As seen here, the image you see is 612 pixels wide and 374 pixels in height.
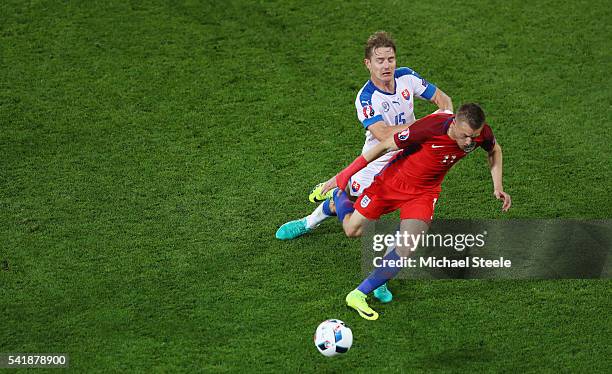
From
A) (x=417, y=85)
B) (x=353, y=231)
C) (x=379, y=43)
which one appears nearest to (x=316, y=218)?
(x=353, y=231)

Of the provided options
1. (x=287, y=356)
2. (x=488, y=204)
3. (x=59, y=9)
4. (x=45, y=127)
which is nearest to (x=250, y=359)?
(x=287, y=356)

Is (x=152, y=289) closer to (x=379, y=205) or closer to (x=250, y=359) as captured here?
(x=250, y=359)

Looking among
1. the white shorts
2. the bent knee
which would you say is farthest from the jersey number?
the bent knee

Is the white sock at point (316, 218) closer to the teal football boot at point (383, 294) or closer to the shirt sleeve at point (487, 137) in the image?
the teal football boot at point (383, 294)

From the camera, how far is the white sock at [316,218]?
309 inches

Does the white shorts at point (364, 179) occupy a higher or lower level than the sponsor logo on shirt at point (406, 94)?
lower

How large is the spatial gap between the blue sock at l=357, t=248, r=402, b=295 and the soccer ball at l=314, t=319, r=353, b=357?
0.67m

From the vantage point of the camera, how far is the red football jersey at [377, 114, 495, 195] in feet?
22.4

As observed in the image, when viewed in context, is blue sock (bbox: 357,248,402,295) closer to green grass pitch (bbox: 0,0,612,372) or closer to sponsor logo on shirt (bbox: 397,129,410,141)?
green grass pitch (bbox: 0,0,612,372)

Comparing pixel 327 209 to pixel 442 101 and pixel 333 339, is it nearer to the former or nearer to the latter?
pixel 442 101

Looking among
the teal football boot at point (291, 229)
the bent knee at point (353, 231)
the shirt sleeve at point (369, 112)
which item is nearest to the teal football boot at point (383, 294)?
→ the bent knee at point (353, 231)

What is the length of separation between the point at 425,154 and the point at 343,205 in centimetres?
86

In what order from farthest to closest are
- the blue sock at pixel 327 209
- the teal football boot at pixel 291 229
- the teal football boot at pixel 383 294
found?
the teal football boot at pixel 291 229 → the blue sock at pixel 327 209 → the teal football boot at pixel 383 294

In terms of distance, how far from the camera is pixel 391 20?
1097 centimetres
